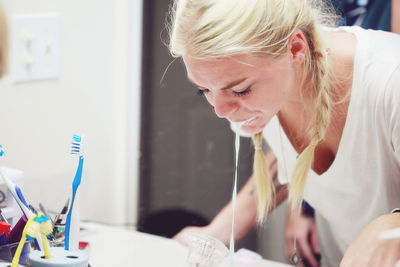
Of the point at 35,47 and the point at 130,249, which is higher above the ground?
the point at 35,47

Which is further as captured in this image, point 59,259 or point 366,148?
point 366,148

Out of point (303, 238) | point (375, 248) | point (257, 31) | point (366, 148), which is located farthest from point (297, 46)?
point (303, 238)

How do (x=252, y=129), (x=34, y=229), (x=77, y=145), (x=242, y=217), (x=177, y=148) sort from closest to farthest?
(x=34, y=229)
(x=77, y=145)
(x=252, y=129)
(x=242, y=217)
(x=177, y=148)

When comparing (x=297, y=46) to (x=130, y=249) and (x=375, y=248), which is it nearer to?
(x=375, y=248)

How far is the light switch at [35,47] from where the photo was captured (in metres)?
1.11

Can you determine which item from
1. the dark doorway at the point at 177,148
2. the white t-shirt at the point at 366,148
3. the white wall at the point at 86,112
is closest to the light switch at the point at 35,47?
the white wall at the point at 86,112

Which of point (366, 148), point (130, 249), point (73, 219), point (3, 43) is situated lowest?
point (130, 249)

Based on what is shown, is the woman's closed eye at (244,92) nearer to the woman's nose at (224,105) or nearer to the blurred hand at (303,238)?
the woman's nose at (224,105)

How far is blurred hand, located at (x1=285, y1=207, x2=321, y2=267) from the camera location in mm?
1183

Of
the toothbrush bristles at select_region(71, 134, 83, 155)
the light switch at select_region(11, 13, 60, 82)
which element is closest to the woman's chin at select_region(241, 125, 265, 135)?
the toothbrush bristles at select_region(71, 134, 83, 155)

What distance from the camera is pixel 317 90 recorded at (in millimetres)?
995

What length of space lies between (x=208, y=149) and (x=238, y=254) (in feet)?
0.96

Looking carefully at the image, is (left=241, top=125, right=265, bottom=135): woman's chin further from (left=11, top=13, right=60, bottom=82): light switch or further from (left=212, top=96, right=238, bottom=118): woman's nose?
(left=11, top=13, right=60, bottom=82): light switch

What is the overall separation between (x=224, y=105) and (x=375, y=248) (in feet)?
0.94
